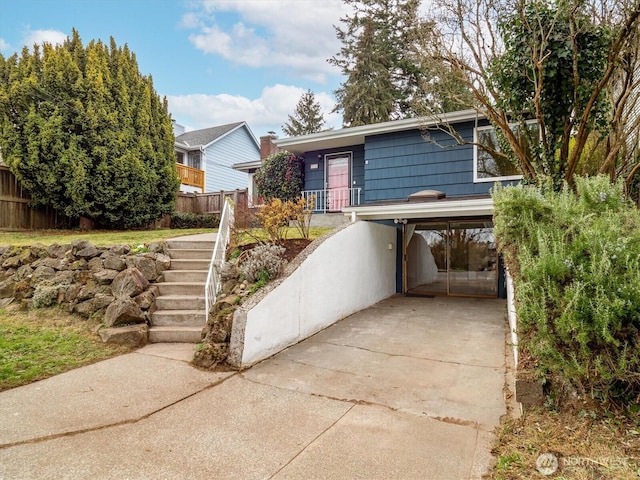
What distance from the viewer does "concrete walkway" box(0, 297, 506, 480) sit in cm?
260

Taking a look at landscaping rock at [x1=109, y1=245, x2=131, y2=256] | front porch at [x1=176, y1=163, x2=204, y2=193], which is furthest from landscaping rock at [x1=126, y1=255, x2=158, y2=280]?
front porch at [x1=176, y1=163, x2=204, y2=193]

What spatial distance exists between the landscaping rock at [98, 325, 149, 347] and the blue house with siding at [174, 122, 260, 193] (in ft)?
47.7

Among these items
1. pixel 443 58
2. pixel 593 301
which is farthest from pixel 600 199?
pixel 443 58

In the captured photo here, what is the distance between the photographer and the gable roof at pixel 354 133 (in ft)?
31.3

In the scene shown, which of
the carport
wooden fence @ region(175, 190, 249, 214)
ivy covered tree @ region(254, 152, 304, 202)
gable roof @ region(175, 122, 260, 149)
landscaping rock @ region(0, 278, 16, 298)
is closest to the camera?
landscaping rock @ region(0, 278, 16, 298)

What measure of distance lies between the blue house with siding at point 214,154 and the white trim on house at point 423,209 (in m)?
13.2

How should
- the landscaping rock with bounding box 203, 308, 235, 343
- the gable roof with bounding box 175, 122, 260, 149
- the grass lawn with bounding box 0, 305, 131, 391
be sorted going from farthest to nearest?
the gable roof with bounding box 175, 122, 260, 149 → the landscaping rock with bounding box 203, 308, 235, 343 → the grass lawn with bounding box 0, 305, 131, 391

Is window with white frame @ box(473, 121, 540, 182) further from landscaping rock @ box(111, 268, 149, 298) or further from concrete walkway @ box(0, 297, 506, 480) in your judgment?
landscaping rock @ box(111, 268, 149, 298)

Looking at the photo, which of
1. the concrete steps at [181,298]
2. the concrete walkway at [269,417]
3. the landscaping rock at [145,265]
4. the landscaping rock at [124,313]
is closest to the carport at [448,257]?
the concrete walkway at [269,417]

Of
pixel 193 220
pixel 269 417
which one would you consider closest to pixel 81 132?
pixel 193 220

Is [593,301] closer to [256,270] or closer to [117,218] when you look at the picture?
[256,270]

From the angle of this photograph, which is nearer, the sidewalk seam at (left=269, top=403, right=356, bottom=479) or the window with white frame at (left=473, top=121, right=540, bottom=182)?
the sidewalk seam at (left=269, top=403, right=356, bottom=479)

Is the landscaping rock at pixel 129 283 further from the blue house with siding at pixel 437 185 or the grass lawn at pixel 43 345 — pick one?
the blue house with siding at pixel 437 185

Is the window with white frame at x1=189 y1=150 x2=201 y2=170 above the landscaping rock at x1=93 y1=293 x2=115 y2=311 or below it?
above
